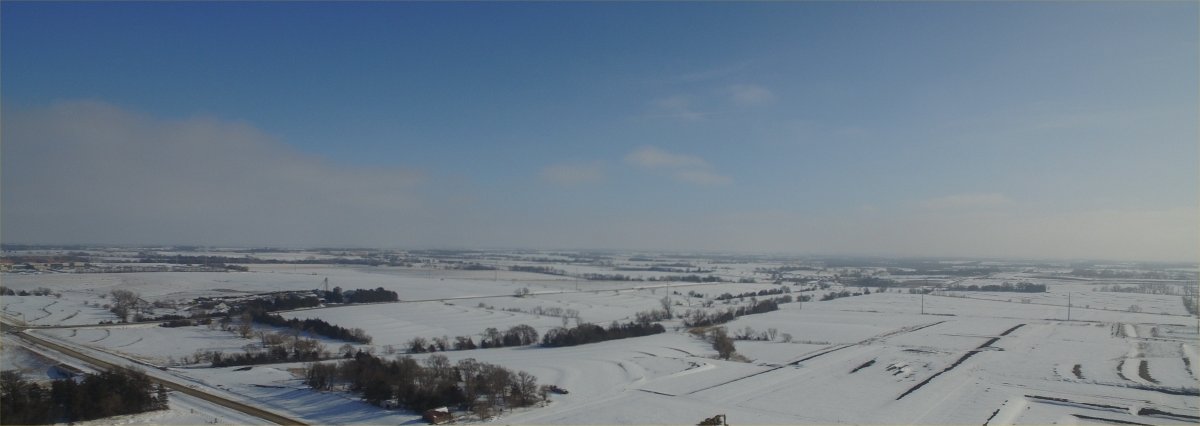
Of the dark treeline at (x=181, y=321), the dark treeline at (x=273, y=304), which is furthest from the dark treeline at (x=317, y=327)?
the dark treeline at (x=273, y=304)

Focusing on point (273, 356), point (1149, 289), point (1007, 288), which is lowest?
point (273, 356)

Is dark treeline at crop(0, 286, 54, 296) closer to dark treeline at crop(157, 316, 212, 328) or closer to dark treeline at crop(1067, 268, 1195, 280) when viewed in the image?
dark treeline at crop(157, 316, 212, 328)

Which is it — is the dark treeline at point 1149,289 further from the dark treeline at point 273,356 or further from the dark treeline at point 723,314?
the dark treeline at point 273,356

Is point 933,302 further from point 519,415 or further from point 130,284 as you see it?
point 130,284

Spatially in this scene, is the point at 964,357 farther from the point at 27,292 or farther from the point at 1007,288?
the point at 27,292

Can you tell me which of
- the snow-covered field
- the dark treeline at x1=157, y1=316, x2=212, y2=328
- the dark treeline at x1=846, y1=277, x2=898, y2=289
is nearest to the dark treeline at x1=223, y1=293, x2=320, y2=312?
the snow-covered field

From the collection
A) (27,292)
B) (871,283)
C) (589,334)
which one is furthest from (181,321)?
(871,283)
